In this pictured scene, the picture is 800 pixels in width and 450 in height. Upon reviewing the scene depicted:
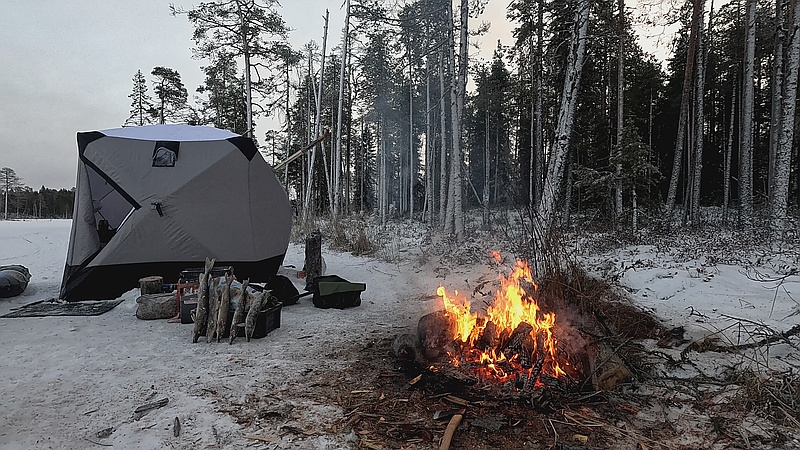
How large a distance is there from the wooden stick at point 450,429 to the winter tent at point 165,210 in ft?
18.8

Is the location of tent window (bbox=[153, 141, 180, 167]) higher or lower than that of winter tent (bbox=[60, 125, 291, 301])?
higher

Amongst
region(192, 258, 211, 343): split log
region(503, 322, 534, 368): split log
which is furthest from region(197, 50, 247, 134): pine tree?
region(503, 322, 534, 368): split log

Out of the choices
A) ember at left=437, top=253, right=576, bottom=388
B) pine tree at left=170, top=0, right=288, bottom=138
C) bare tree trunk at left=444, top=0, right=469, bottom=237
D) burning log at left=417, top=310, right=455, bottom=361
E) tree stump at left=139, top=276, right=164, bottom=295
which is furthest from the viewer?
pine tree at left=170, top=0, right=288, bottom=138

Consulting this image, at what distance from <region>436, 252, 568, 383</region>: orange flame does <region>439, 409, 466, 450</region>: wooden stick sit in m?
0.76

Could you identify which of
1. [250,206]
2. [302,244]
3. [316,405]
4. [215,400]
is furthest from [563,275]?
[302,244]

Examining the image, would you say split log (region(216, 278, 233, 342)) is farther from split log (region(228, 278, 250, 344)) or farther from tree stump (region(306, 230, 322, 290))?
tree stump (region(306, 230, 322, 290))

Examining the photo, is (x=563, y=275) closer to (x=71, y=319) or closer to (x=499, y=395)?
(x=499, y=395)

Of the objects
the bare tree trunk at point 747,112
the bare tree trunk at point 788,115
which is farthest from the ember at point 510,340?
the bare tree trunk at point 747,112

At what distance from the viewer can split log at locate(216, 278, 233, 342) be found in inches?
184

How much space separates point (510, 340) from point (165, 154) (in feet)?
21.7

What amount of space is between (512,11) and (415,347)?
1730cm

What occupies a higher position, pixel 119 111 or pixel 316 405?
pixel 119 111

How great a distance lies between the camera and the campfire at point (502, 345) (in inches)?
133

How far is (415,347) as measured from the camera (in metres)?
4.01
